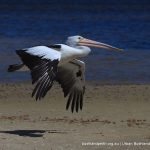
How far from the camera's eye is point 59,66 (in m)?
12.7

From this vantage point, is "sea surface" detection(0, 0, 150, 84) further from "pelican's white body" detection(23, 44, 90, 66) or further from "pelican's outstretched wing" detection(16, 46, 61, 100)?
"pelican's outstretched wing" detection(16, 46, 61, 100)

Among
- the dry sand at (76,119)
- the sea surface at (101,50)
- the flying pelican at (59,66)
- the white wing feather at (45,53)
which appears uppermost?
the white wing feather at (45,53)

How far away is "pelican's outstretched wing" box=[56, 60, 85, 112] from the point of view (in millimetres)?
12820

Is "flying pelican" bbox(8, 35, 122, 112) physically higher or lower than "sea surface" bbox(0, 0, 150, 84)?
higher

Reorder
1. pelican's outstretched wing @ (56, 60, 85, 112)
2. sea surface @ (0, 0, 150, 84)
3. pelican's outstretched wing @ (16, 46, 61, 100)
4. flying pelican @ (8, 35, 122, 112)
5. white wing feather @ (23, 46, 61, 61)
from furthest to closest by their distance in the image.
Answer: sea surface @ (0, 0, 150, 84), pelican's outstretched wing @ (56, 60, 85, 112), white wing feather @ (23, 46, 61, 61), flying pelican @ (8, 35, 122, 112), pelican's outstretched wing @ (16, 46, 61, 100)

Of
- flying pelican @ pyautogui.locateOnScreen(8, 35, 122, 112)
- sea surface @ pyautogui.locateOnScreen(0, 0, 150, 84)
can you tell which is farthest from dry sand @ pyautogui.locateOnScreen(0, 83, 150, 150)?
sea surface @ pyautogui.locateOnScreen(0, 0, 150, 84)

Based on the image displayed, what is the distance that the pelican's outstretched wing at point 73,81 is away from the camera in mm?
12820

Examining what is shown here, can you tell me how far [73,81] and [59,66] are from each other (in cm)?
36

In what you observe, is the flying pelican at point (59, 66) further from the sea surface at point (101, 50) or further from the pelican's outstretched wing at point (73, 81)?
the sea surface at point (101, 50)

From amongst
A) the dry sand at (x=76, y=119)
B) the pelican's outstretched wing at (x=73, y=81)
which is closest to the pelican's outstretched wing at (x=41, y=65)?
the dry sand at (x=76, y=119)

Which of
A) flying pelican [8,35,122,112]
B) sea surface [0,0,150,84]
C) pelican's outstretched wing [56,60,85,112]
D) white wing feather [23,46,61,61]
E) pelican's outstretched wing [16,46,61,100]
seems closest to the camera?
pelican's outstretched wing [16,46,61,100]

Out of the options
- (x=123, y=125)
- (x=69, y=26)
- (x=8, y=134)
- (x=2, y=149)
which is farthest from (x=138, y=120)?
(x=69, y=26)

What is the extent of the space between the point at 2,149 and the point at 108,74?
1039 cm

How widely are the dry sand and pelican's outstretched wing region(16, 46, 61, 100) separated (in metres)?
0.66
